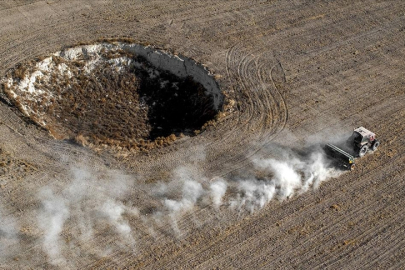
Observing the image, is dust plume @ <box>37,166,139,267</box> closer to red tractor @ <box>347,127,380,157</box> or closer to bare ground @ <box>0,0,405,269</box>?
bare ground @ <box>0,0,405,269</box>

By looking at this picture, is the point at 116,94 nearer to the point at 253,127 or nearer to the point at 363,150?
the point at 253,127

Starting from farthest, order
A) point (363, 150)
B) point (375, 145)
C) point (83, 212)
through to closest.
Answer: point (375, 145)
point (363, 150)
point (83, 212)

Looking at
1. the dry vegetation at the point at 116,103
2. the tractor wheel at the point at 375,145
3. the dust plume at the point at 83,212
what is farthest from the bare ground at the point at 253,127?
the dry vegetation at the point at 116,103

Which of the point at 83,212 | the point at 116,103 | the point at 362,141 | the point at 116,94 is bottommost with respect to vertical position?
the point at 362,141

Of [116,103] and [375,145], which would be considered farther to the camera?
[116,103]

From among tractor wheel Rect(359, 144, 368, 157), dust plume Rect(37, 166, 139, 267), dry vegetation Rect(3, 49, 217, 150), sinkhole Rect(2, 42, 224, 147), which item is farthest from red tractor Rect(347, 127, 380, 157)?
dust plume Rect(37, 166, 139, 267)

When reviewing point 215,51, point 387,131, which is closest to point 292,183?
point 387,131

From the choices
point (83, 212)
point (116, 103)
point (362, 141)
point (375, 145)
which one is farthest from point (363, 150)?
point (116, 103)
